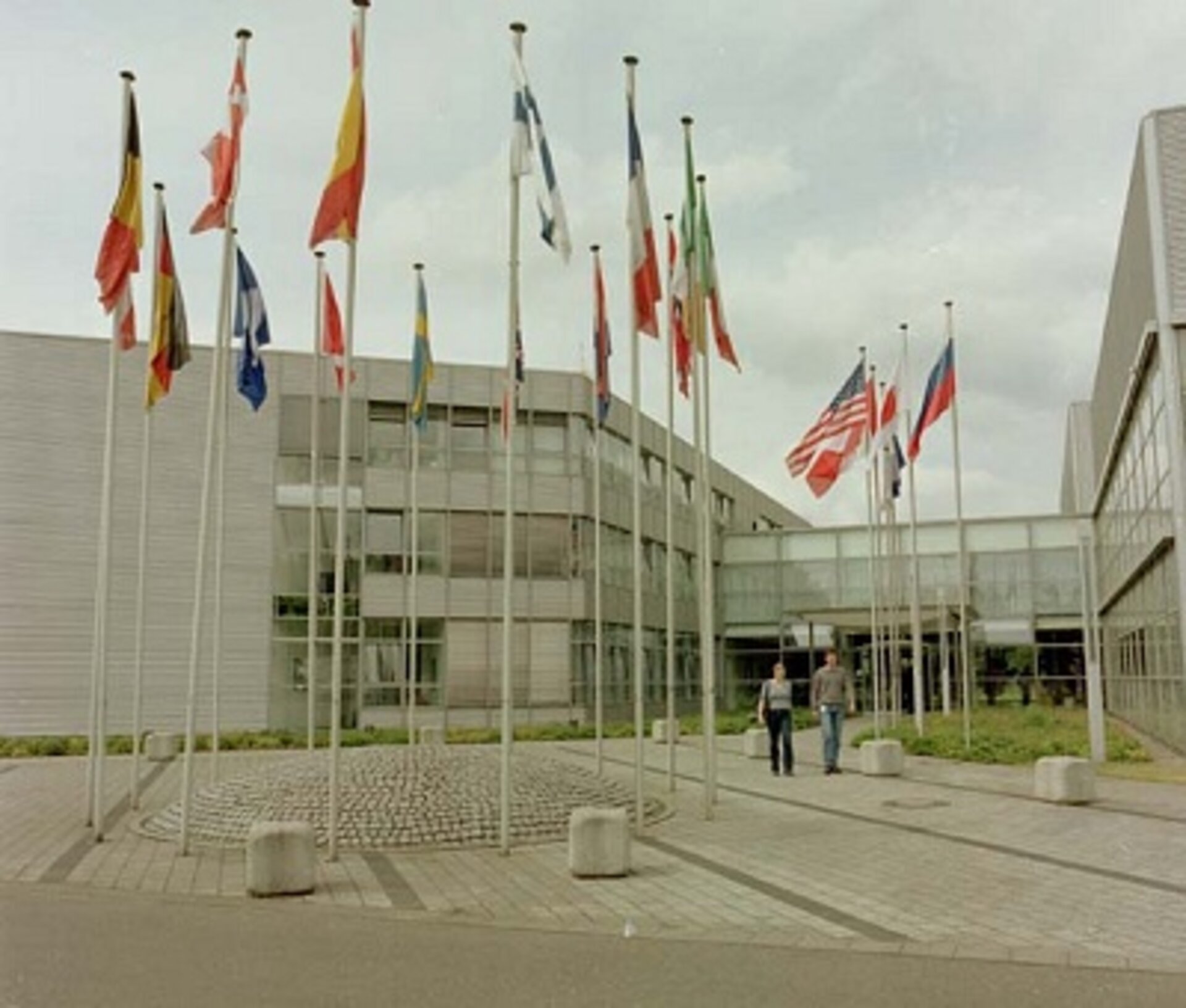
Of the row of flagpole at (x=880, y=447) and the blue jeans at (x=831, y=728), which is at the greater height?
the row of flagpole at (x=880, y=447)

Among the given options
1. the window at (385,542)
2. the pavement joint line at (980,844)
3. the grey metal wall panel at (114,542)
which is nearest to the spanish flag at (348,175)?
the pavement joint line at (980,844)

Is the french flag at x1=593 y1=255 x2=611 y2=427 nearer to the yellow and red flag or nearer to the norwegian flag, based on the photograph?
→ the norwegian flag

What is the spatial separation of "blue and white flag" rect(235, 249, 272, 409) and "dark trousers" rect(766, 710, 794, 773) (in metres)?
9.67

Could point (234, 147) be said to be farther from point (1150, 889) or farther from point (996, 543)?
point (996, 543)

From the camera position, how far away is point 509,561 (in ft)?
42.4

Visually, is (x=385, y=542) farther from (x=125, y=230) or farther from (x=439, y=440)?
(x=125, y=230)

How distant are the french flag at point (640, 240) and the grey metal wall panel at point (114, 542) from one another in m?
21.7

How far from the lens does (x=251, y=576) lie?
117 feet

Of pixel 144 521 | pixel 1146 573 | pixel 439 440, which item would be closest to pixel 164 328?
pixel 144 521

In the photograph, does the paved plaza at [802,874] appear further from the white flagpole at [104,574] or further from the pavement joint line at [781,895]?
the white flagpole at [104,574]

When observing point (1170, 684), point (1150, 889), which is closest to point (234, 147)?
point (1150, 889)

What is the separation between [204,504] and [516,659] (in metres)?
24.3

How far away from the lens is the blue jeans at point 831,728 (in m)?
20.6

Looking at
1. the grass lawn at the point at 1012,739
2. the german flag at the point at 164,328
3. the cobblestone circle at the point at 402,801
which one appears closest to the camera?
the cobblestone circle at the point at 402,801
